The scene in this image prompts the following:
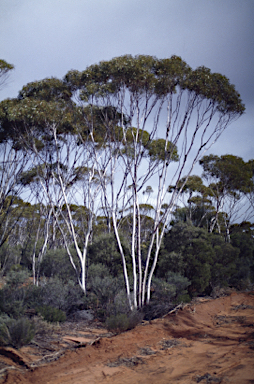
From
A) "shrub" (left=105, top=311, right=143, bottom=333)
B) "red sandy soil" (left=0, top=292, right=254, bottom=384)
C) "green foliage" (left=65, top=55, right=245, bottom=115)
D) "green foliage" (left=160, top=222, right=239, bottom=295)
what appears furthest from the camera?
"green foliage" (left=160, top=222, right=239, bottom=295)

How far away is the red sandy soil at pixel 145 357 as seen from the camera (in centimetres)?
400

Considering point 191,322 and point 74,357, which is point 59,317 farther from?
point 191,322

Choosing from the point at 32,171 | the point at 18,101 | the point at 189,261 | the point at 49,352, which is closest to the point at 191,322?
the point at 189,261

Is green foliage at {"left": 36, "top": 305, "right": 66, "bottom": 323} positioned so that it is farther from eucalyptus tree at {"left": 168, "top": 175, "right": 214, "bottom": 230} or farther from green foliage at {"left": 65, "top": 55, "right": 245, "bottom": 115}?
eucalyptus tree at {"left": 168, "top": 175, "right": 214, "bottom": 230}

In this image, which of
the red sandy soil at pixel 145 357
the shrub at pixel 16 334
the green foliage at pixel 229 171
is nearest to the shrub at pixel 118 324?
the red sandy soil at pixel 145 357

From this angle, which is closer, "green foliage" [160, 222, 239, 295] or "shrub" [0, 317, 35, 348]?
A: "shrub" [0, 317, 35, 348]

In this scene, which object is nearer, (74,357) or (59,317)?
(74,357)

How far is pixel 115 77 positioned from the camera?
30.6ft

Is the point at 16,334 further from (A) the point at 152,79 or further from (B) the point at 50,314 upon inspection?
(A) the point at 152,79

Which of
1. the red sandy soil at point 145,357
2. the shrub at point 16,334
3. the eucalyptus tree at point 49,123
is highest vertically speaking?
the eucalyptus tree at point 49,123

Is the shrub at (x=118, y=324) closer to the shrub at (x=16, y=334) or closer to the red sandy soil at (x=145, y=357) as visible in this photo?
the red sandy soil at (x=145, y=357)

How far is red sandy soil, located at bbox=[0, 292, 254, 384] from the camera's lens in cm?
400

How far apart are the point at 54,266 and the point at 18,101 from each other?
323 inches

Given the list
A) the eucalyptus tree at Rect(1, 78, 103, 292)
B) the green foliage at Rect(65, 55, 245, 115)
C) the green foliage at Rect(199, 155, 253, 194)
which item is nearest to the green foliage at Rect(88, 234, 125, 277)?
the eucalyptus tree at Rect(1, 78, 103, 292)
